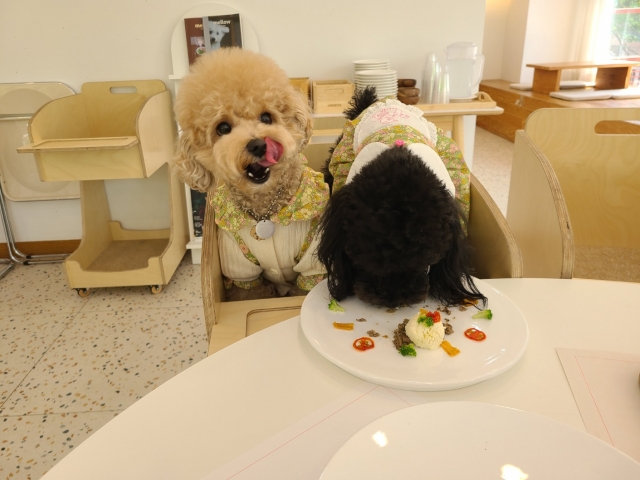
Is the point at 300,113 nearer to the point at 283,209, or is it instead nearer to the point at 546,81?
the point at 283,209

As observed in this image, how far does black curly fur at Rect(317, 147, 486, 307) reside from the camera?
2.26 feet

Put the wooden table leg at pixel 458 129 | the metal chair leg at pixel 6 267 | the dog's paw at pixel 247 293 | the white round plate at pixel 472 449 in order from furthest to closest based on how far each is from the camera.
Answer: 1. the metal chair leg at pixel 6 267
2. the wooden table leg at pixel 458 129
3. the dog's paw at pixel 247 293
4. the white round plate at pixel 472 449

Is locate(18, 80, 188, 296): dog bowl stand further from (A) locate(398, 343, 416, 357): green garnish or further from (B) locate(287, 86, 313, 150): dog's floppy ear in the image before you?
(A) locate(398, 343, 416, 357): green garnish

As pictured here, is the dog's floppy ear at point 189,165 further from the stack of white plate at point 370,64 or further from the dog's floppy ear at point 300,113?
the stack of white plate at point 370,64

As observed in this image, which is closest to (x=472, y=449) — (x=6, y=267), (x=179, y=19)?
(x=179, y=19)

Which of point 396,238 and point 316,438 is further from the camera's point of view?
point 396,238

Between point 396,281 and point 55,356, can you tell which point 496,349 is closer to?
point 396,281

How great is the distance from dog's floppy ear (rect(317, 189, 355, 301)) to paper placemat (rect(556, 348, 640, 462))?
1.10 ft

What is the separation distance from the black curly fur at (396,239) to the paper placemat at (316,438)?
189mm

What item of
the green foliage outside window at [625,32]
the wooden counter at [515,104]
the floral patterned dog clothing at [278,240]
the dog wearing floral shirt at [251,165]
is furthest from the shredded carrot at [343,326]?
the green foliage outside window at [625,32]

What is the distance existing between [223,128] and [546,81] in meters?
4.34

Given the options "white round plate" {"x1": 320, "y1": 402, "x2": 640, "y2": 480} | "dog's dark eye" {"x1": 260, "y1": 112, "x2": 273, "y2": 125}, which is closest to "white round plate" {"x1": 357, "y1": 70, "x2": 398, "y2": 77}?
"dog's dark eye" {"x1": 260, "y1": 112, "x2": 273, "y2": 125}

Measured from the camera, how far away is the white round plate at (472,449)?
45 cm

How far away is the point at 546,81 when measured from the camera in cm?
437
